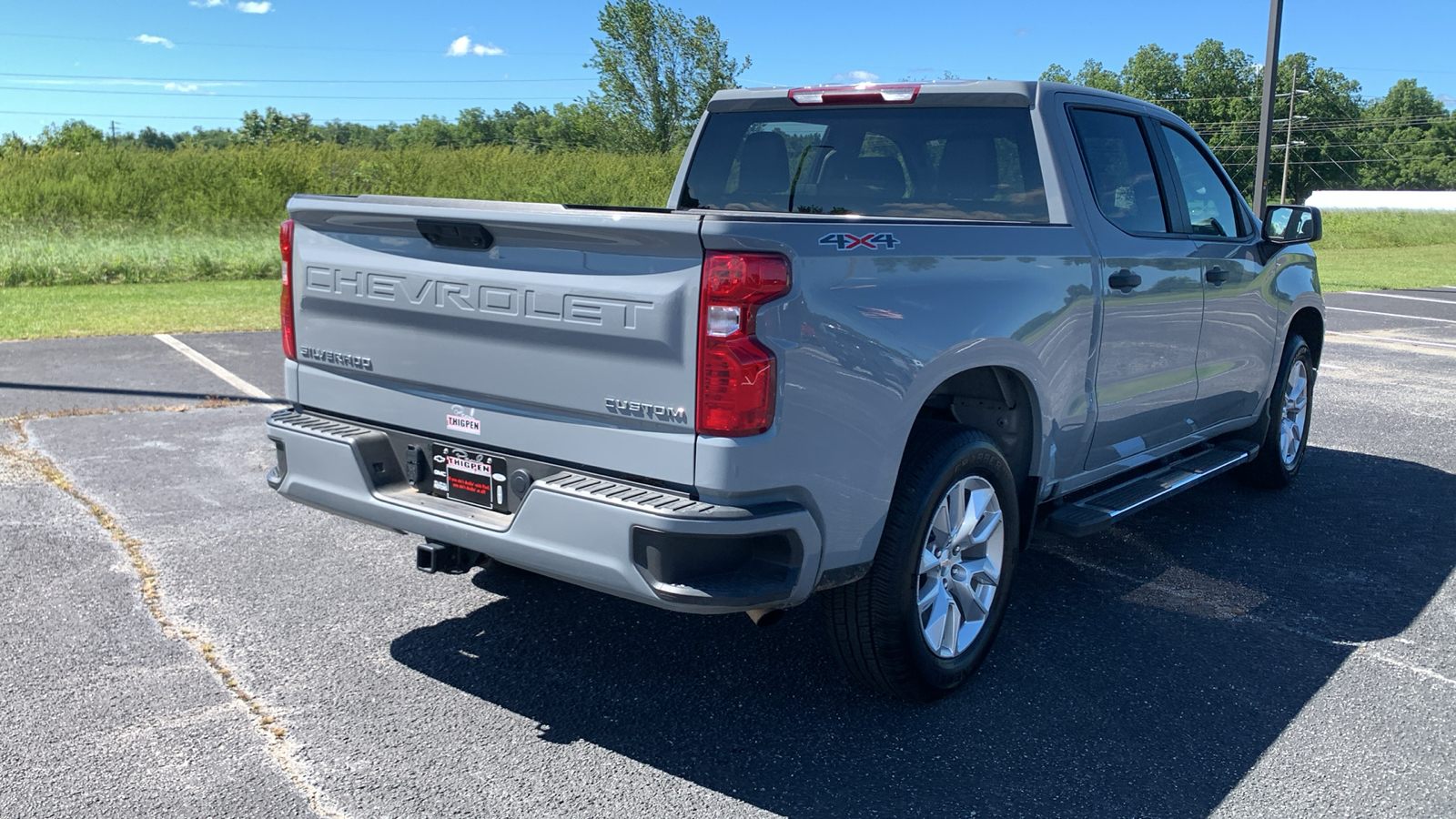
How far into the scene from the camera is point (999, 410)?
430cm

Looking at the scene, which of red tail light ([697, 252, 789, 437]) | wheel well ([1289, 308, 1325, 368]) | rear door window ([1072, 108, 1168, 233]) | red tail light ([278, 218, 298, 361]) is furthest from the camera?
wheel well ([1289, 308, 1325, 368])

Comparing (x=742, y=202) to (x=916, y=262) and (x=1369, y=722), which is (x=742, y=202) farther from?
(x=1369, y=722)

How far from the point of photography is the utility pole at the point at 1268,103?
56.6 feet

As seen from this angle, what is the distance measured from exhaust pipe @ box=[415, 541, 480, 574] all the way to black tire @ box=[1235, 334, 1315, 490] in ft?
15.1

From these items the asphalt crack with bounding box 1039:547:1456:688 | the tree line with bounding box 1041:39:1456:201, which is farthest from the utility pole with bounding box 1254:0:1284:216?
the tree line with bounding box 1041:39:1456:201

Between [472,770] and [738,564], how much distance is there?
0.97 meters

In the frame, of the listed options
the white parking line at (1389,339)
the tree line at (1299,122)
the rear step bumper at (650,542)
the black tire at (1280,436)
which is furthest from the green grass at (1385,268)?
the tree line at (1299,122)

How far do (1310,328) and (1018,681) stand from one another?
399 cm

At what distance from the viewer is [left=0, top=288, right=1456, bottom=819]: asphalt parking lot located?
3.24m

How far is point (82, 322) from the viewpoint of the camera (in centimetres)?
1232

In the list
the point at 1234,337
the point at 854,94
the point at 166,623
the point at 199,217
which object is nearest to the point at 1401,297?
the point at 1234,337

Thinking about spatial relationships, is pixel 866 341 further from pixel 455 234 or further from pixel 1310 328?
pixel 1310 328

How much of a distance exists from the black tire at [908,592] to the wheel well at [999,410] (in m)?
0.33

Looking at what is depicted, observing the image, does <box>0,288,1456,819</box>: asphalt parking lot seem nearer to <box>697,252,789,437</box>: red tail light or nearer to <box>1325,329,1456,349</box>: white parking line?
<box>697,252,789,437</box>: red tail light
